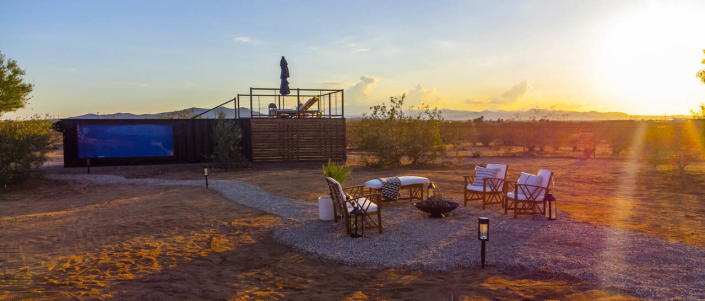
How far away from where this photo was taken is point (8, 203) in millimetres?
10922

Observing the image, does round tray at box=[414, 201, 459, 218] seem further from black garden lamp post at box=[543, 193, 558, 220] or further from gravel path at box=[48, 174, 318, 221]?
gravel path at box=[48, 174, 318, 221]

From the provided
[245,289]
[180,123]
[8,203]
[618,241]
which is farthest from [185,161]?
[618,241]

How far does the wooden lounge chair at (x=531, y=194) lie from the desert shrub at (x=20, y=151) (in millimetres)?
13936

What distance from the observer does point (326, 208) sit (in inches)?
305

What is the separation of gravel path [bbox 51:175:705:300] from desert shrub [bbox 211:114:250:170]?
9878 mm

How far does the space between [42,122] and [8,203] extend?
6203 mm

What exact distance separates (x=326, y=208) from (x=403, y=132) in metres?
11.6

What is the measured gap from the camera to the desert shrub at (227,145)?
Result: 1727 cm

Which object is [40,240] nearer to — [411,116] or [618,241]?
[618,241]

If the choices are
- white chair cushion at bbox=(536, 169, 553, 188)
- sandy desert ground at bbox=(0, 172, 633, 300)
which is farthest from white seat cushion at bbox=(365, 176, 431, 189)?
white chair cushion at bbox=(536, 169, 553, 188)

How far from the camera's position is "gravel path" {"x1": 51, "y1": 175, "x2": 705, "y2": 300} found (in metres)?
4.82

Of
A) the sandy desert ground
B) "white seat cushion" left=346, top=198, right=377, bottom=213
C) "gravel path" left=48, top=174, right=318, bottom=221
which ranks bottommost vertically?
the sandy desert ground

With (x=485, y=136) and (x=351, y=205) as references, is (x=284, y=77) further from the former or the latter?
(x=485, y=136)

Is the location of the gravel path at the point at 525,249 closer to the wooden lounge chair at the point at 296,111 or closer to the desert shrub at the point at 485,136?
the wooden lounge chair at the point at 296,111
